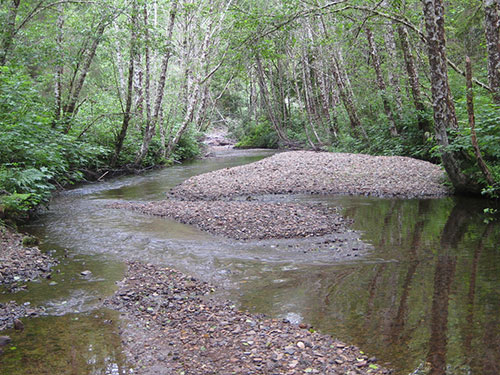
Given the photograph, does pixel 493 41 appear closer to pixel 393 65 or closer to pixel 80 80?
pixel 393 65

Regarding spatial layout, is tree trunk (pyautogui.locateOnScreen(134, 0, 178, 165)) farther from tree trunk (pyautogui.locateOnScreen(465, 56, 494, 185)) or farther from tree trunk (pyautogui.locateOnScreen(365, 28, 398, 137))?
tree trunk (pyautogui.locateOnScreen(465, 56, 494, 185))

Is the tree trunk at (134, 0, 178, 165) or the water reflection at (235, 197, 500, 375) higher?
the tree trunk at (134, 0, 178, 165)

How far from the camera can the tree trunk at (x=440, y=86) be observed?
31.6 ft

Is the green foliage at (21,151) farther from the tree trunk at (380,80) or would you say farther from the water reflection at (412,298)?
the tree trunk at (380,80)

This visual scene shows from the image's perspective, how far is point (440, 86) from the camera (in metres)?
9.72

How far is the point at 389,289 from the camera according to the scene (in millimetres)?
5137

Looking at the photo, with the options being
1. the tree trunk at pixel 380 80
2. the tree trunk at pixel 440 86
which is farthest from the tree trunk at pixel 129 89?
the tree trunk at pixel 440 86

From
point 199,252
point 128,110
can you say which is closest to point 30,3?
point 128,110

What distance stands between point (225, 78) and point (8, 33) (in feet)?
29.5

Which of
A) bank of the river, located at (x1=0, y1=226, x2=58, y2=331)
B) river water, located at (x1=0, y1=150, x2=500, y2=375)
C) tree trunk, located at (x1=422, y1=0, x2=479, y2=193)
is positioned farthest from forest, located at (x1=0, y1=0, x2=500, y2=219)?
river water, located at (x1=0, y1=150, x2=500, y2=375)

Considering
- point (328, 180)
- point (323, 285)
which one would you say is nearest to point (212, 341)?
point (323, 285)

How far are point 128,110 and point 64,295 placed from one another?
42.0 feet

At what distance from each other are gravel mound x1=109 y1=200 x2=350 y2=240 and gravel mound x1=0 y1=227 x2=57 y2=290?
319 centimetres

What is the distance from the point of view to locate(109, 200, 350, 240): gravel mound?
7970mm
